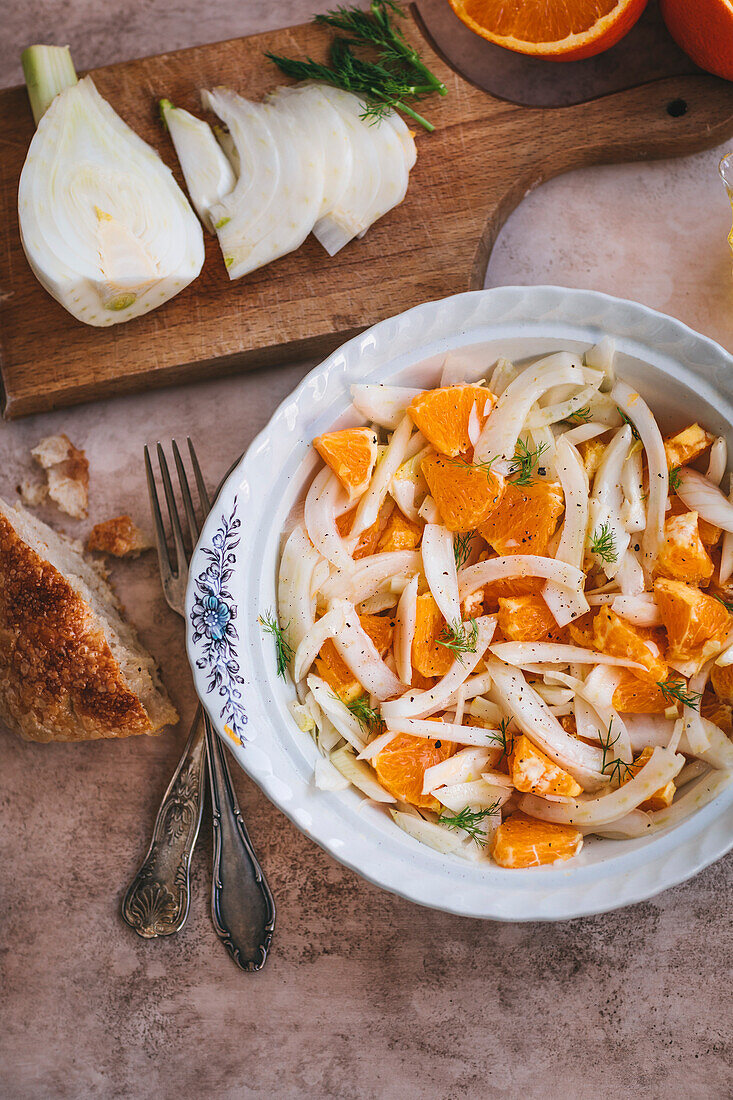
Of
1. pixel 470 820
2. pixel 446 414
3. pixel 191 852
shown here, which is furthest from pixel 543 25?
pixel 191 852

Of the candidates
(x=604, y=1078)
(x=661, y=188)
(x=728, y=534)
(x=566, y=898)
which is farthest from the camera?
(x=661, y=188)

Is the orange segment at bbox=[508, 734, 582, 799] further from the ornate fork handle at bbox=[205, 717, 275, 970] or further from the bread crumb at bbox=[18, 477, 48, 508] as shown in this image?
the bread crumb at bbox=[18, 477, 48, 508]

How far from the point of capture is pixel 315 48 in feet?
9.20

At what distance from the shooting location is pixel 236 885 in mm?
2678

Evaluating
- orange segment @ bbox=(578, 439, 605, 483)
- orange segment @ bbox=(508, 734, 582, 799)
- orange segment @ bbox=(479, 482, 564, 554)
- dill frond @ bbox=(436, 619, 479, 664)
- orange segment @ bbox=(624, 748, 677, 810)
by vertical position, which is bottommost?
orange segment @ bbox=(624, 748, 677, 810)

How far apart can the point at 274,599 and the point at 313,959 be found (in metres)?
1.27

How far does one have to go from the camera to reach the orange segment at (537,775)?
2191 millimetres

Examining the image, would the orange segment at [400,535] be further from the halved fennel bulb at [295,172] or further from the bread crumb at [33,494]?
the bread crumb at [33,494]

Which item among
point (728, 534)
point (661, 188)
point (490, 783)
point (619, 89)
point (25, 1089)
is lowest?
point (25, 1089)

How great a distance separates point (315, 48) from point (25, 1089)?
3.71 m

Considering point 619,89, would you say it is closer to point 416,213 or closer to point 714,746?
point 416,213

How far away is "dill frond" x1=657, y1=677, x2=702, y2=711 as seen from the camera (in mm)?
2248

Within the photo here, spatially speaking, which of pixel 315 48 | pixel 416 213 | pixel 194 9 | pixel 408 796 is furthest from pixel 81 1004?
pixel 194 9

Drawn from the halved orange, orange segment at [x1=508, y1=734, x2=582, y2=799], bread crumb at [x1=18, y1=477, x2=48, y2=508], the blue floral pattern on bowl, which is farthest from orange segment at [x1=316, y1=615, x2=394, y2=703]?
the halved orange
